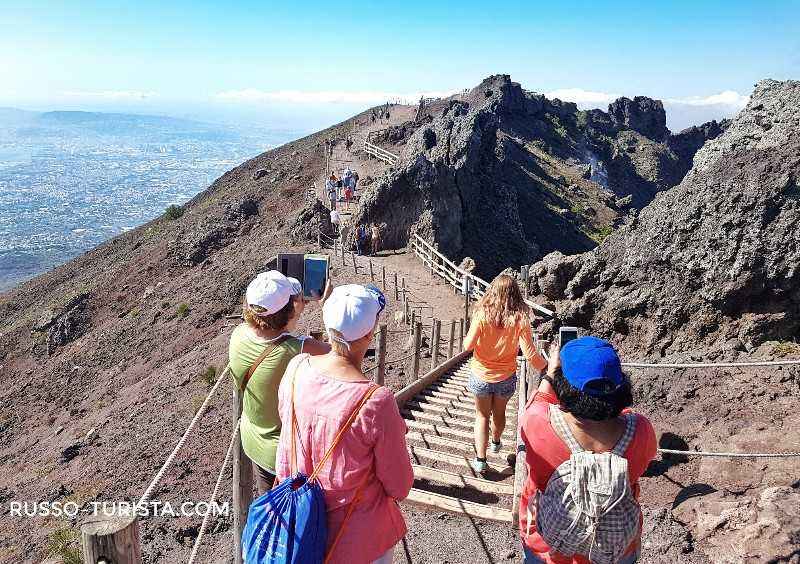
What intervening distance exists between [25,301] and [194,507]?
3658 cm

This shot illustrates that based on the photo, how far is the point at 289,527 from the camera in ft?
8.29

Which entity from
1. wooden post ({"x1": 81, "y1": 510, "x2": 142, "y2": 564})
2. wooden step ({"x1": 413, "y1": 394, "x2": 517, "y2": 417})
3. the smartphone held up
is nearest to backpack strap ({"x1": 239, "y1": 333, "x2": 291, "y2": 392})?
the smartphone held up

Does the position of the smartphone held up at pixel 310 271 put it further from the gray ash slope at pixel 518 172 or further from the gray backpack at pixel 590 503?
the gray ash slope at pixel 518 172

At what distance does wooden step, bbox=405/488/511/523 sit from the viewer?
16.3ft

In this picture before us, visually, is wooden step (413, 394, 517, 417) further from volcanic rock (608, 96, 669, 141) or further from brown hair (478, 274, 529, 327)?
volcanic rock (608, 96, 669, 141)

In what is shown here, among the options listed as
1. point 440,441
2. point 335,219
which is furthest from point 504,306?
point 335,219

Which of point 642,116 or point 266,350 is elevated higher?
point 642,116

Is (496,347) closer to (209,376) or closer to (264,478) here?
(264,478)

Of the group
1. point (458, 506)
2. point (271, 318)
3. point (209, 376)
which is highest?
point (271, 318)

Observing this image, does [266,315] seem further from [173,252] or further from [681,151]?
[681,151]

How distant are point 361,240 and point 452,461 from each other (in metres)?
18.4

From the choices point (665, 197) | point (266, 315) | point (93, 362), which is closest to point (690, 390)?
point (665, 197)

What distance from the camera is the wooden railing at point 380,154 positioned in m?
36.2

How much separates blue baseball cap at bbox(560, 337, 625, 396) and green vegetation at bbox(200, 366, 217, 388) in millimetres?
13018
